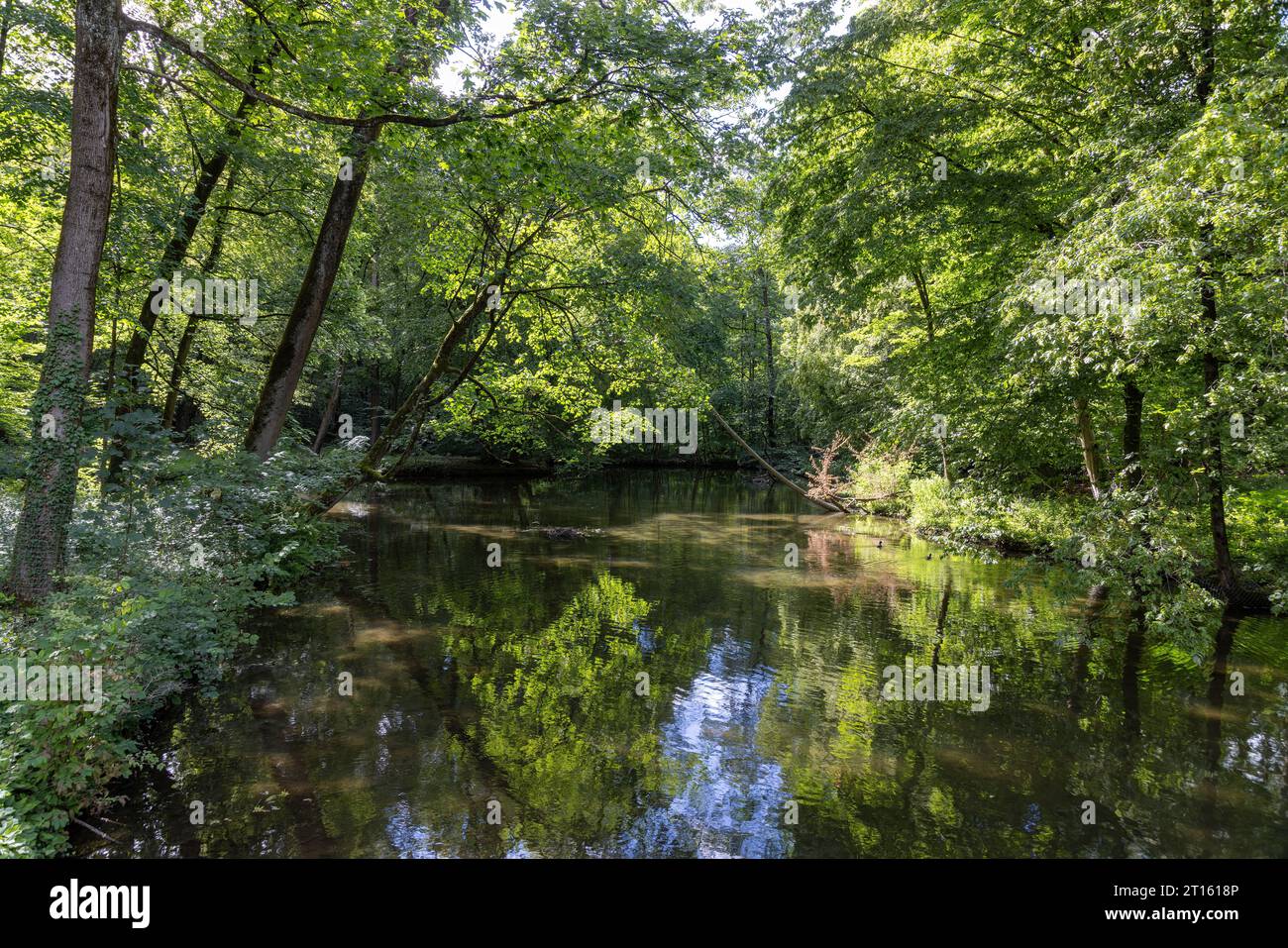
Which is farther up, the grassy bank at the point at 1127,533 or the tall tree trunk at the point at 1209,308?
the tall tree trunk at the point at 1209,308

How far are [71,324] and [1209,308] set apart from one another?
11.3 meters

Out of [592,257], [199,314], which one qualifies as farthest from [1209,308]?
[199,314]

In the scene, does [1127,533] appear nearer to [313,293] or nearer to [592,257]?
[592,257]

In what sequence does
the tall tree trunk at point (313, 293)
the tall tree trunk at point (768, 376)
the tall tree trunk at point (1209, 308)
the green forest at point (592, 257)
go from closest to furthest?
the green forest at point (592, 257), the tall tree trunk at point (1209, 308), the tall tree trunk at point (313, 293), the tall tree trunk at point (768, 376)

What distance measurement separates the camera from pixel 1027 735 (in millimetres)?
5949

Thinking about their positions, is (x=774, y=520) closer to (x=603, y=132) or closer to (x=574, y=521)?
(x=574, y=521)

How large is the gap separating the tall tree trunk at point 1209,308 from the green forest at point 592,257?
0.18 feet

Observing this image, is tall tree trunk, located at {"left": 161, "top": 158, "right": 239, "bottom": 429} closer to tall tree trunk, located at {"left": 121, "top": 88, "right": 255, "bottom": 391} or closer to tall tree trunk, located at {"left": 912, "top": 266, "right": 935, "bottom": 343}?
tall tree trunk, located at {"left": 121, "top": 88, "right": 255, "bottom": 391}

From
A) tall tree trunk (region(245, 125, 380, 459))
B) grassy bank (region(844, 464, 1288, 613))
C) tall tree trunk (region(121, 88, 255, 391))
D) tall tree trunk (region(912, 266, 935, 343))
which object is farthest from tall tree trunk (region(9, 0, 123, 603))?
tall tree trunk (region(912, 266, 935, 343))

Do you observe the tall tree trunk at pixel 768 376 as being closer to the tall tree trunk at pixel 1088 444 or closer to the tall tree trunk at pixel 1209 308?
the tall tree trunk at pixel 1088 444

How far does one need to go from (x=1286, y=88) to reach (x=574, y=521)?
16.7 meters

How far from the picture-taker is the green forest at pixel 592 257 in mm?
5250

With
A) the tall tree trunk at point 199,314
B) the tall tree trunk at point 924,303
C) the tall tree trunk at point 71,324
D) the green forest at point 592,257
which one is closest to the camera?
the tall tree trunk at point 71,324

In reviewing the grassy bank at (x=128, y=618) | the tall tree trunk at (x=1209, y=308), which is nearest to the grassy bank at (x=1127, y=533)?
the tall tree trunk at (x=1209, y=308)
